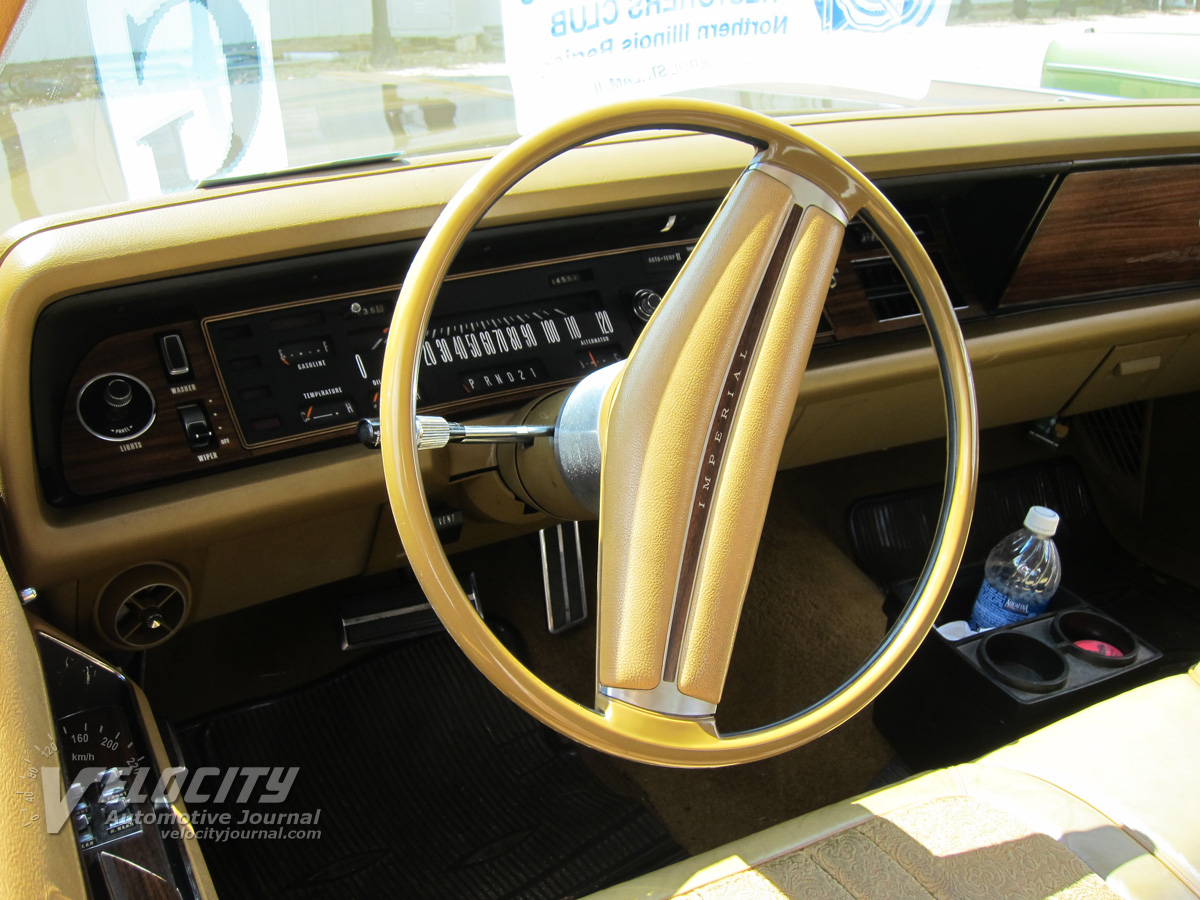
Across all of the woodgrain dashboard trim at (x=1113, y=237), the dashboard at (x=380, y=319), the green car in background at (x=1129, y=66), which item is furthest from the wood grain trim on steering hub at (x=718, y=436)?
the green car in background at (x=1129, y=66)

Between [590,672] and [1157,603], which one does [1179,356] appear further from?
[590,672]

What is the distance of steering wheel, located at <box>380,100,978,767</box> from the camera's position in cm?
65

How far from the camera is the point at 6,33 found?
25.0 inches

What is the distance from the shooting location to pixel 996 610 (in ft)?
4.91

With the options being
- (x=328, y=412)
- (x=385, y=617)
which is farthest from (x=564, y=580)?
(x=328, y=412)

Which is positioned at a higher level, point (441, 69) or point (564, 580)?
point (441, 69)

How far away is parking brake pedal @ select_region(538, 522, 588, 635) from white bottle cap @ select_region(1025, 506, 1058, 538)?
709 mm

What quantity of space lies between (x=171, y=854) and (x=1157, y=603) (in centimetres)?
186

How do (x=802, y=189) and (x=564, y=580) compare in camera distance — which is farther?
(x=564, y=580)

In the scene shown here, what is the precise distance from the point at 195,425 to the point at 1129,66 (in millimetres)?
1942

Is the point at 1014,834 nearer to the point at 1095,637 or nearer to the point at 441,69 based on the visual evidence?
the point at 1095,637

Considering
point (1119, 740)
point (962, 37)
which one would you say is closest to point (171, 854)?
point (1119, 740)

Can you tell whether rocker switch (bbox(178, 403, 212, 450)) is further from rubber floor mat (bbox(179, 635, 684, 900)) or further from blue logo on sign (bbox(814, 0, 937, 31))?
blue logo on sign (bbox(814, 0, 937, 31))

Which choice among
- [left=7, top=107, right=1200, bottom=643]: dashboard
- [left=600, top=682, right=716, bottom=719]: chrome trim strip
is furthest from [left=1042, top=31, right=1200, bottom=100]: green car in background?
[left=600, top=682, right=716, bottom=719]: chrome trim strip
